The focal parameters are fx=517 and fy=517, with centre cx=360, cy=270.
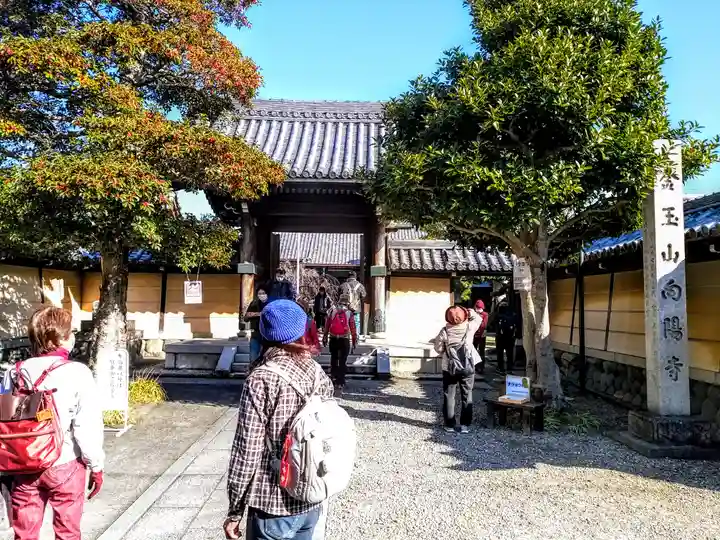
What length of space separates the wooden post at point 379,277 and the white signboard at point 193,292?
4385 millimetres

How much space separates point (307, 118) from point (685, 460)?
12.4 meters

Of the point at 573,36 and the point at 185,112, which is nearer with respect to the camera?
the point at 573,36

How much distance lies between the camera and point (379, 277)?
12320mm

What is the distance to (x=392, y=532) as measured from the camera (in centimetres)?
389

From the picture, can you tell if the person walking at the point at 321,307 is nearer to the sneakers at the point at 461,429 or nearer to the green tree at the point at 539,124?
the green tree at the point at 539,124

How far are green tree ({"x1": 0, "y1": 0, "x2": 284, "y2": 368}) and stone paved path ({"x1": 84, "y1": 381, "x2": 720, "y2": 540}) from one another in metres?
3.00

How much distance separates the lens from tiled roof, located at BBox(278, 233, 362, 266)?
25.0m

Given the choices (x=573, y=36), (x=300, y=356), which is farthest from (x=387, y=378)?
(x=300, y=356)

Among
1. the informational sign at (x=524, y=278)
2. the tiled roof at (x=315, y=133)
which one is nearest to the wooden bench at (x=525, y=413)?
the informational sign at (x=524, y=278)

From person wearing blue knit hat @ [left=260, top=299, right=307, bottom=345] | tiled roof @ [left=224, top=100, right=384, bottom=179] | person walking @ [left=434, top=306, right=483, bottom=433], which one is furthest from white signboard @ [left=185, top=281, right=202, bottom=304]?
person wearing blue knit hat @ [left=260, top=299, right=307, bottom=345]

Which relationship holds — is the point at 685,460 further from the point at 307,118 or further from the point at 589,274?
the point at 307,118

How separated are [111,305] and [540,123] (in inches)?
259

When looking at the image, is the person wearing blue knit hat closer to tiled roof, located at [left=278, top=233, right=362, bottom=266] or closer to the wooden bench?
the wooden bench

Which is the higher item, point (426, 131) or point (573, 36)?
point (573, 36)
